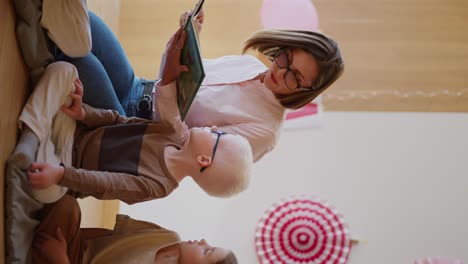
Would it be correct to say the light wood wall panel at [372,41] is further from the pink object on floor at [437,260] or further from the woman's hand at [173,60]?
the woman's hand at [173,60]

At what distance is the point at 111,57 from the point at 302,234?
87 cm

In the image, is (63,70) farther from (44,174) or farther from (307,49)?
(307,49)

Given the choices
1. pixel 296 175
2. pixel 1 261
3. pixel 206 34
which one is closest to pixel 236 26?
pixel 206 34

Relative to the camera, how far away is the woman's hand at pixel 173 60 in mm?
1192

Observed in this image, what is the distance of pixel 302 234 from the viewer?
6.16 ft

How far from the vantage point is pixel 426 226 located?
2.02 m

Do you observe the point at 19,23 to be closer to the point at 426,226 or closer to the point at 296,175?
the point at 296,175

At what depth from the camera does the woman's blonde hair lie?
1302 mm

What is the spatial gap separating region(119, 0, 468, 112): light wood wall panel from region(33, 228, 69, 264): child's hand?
3.66 ft

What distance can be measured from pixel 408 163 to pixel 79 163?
1.29 m

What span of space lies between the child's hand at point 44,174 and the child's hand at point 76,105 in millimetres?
165

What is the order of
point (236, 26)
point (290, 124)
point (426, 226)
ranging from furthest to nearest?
point (236, 26) < point (290, 124) < point (426, 226)

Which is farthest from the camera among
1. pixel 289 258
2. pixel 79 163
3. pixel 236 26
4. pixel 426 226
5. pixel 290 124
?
pixel 236 26

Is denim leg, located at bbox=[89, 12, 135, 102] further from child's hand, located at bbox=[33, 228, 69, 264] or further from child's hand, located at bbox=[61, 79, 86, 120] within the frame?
child's hand, located at bbox=[33, 228, 69, 264]
